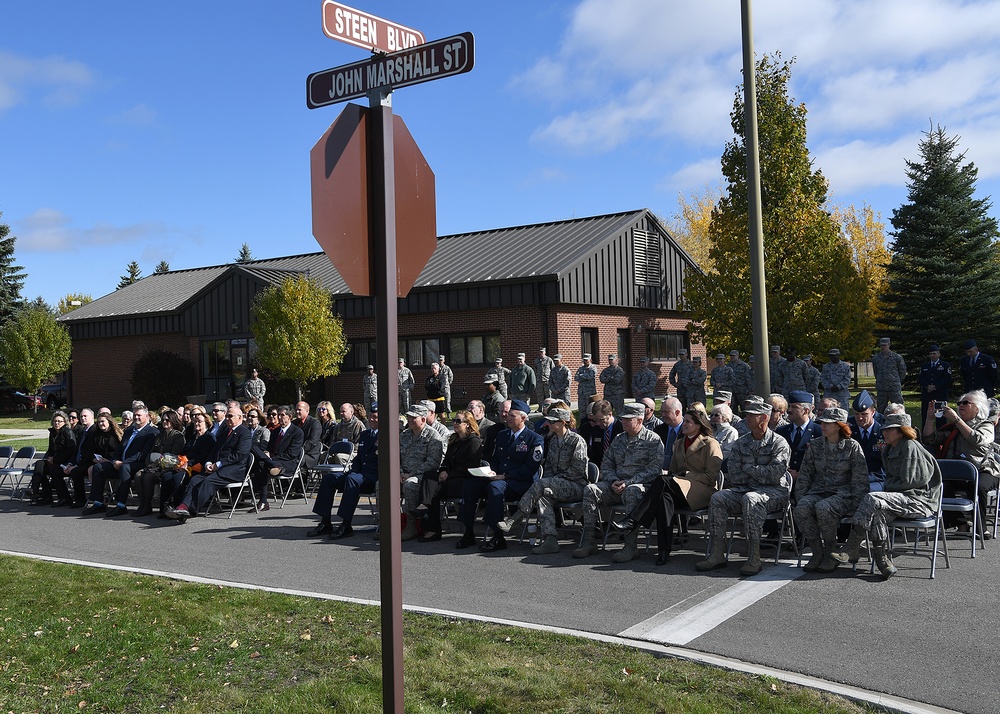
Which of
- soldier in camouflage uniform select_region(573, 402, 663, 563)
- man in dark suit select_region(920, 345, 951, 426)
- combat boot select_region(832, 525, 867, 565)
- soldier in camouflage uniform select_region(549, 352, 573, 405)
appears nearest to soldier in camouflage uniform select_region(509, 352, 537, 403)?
soldier in camouflage uniform select_region(549, 352, 573, 405)

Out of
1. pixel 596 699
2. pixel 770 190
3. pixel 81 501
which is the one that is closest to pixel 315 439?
pixel 81 501

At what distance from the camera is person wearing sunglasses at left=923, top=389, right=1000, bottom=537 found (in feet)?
32.0

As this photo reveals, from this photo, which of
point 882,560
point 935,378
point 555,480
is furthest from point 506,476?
point 935,378

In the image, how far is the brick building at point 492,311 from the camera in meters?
29.7

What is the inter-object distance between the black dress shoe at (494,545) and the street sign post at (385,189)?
241 inches

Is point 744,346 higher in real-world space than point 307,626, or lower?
higher

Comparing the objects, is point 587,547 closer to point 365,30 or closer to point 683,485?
point 683,485

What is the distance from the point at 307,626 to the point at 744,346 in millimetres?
23080

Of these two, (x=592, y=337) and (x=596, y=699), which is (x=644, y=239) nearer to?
(x=592, y=337)

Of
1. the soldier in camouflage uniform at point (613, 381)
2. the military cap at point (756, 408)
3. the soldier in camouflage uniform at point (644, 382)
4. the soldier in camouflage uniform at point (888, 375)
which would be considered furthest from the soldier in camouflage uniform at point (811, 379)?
the military cap at point (756, 408)

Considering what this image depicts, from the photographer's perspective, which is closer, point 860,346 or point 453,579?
point 453,579

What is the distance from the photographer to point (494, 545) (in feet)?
32.5

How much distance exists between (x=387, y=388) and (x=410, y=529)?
7494 mm

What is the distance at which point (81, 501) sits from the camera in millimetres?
14742
